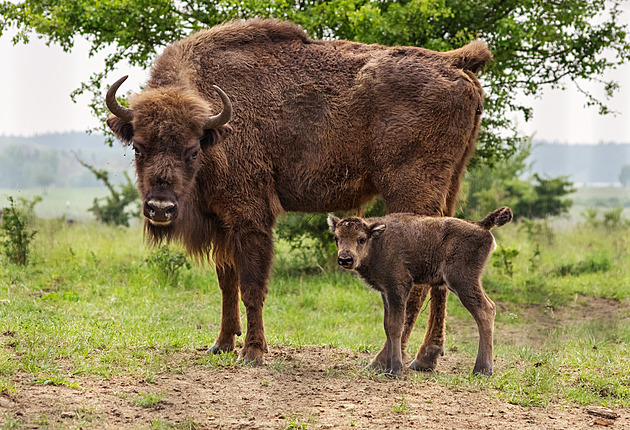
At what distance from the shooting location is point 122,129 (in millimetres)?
6613

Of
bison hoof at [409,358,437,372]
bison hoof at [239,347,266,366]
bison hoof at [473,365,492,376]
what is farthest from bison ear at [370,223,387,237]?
bison hoof at [239,347,266,366]

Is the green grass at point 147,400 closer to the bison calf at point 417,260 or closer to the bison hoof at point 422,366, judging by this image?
the bison calf at point 417,260

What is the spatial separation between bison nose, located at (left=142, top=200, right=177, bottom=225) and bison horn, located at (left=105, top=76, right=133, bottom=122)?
90 cm

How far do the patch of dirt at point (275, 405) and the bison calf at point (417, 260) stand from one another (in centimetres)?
57

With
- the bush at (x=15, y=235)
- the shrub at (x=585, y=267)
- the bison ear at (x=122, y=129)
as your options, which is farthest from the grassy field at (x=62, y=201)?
the shrub at (x=585, y=267)

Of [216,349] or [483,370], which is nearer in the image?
[483,370]

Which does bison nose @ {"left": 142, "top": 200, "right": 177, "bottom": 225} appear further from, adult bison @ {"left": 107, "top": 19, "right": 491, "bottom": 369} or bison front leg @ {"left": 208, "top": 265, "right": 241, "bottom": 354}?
bison front leg @ {"left": 208, "top": 265, "right": 241, "bottom": 354}

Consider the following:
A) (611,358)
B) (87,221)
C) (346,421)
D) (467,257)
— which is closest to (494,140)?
(611,358)

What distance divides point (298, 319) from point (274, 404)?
402 cm

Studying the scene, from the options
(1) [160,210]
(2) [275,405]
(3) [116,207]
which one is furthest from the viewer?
(3) [116,207]

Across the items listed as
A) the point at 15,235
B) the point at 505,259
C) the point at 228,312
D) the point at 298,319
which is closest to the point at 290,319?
the point at 298,319

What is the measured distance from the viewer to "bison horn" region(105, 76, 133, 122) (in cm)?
637

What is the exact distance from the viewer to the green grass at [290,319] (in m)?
6.16

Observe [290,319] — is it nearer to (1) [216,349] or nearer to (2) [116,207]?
(1) [216,349]
